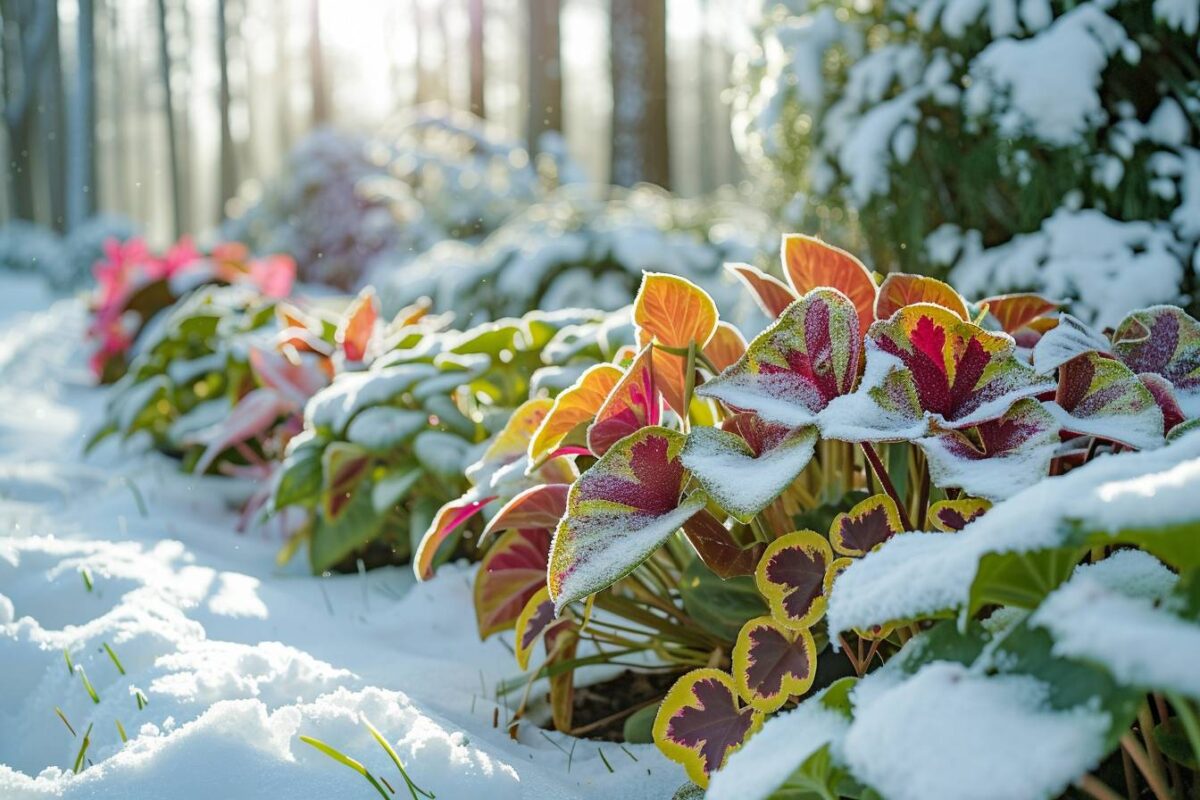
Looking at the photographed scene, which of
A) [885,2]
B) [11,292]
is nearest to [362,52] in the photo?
[11,292]

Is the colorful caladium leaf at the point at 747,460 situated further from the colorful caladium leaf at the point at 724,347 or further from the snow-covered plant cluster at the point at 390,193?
the snow-covered plant cluster at the point at 390,193

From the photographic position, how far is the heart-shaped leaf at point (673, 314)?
1.18 metres

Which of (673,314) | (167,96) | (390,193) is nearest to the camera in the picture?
(673,314)

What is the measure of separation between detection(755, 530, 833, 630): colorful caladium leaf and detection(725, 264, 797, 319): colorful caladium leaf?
0.37 metres

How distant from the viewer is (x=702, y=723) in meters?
1.09

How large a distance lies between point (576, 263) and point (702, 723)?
3.13 meters

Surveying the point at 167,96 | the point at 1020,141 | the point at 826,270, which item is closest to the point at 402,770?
the point at 826,270

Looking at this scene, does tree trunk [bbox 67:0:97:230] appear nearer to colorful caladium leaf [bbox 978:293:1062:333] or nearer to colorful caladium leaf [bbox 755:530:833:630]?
colorful caladium leaf [bbox 978:293:1062:333]

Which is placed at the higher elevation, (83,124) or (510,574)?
(83,124)

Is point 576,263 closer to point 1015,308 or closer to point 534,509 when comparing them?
point 1015,308

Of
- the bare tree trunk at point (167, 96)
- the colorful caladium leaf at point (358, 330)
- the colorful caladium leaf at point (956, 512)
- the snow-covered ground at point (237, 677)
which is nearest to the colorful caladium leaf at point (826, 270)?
the colorful caladium leaf at point (956, 512)

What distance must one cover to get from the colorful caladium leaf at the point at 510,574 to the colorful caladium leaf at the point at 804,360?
50 centimetres

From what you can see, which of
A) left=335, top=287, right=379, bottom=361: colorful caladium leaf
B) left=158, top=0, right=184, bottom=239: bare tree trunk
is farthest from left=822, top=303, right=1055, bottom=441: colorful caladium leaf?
left=158, top=0, right=184, bottom=239: bare tree trunk

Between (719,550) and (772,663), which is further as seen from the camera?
(719,550)
